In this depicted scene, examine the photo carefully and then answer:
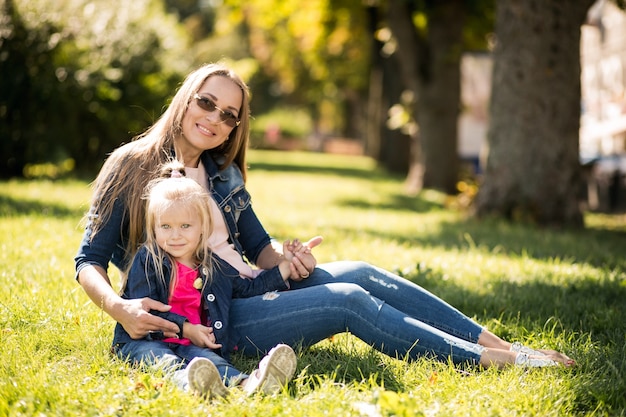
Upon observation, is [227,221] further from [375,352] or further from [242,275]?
[375,352]

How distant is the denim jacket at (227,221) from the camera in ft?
12.3

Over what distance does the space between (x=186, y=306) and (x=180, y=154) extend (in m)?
0.92

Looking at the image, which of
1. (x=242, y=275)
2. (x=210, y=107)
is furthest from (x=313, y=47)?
(x=242, y=275)

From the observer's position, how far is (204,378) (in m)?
3.07

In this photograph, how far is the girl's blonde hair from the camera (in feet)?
11.9

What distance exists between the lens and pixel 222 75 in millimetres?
4191

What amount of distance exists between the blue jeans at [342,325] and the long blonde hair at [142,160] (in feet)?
2.33

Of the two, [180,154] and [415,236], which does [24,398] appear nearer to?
[180,154]

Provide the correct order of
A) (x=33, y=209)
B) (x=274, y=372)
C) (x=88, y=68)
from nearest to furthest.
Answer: (x=274, y=372) → (x=33, y=209) → (x=88, y=68)

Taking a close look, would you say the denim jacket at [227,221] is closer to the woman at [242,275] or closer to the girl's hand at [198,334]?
the woman at [242,275]

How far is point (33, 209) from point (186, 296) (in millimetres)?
5587

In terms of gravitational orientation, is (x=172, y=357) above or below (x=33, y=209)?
below

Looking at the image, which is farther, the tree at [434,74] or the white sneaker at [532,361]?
the tree at [434,74]

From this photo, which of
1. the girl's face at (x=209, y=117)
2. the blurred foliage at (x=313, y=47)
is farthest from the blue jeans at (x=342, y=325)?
the blurred foliage at (x=313, y=47)
